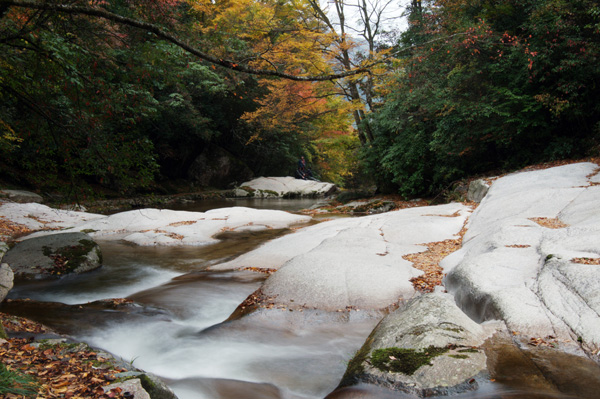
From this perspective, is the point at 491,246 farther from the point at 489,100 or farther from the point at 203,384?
the point at 489,100

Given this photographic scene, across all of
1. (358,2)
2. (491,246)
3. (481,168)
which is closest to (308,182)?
(358,2)

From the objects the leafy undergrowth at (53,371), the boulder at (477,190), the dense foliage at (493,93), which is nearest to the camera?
the leafy undergrowth at (53,371)

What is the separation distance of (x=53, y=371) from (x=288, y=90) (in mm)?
19197

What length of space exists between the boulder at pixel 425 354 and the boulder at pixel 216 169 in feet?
79.1

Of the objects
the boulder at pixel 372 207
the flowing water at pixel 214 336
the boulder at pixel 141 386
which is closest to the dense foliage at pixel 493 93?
the boulder at pixel 372 207

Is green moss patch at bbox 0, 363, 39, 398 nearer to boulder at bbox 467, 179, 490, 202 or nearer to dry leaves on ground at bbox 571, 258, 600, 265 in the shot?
dry leaves on ground at bbox 571, 258, 600, 265

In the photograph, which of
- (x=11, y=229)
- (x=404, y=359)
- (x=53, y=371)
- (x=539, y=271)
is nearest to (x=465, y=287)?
(x=539, y=271)

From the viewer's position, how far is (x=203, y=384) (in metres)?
3.80

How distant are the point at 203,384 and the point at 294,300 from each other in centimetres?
172

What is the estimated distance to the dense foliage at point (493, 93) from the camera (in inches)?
424

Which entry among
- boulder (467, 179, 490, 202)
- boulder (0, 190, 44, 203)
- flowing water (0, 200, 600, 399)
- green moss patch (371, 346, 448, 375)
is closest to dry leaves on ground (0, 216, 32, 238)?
boulder (0, 190, 44, 203)

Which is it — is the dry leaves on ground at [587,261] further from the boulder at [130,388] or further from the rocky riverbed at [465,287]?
the boulder at [130,388]

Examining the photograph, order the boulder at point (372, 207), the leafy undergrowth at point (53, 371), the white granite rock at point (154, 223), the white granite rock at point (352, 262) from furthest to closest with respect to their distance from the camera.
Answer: the boulder at point (372, 207)
the white granite rock at point (154, 223)
the white granite rock at point (352, 262)
the leafy undergrowth at point (53, 371)

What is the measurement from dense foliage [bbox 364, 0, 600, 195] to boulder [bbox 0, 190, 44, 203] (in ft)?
48.6
